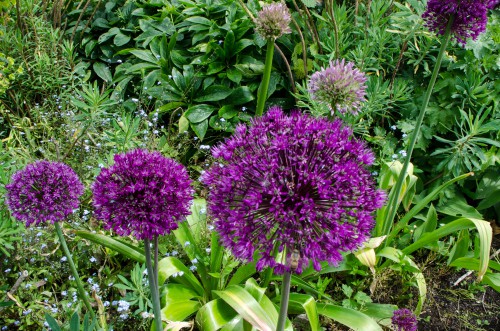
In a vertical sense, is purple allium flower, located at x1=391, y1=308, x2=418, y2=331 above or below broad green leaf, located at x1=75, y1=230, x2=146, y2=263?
above

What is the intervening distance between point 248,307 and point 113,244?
0.90m

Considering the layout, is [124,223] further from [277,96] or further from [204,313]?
[277,96]

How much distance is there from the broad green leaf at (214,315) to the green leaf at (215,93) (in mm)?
2420

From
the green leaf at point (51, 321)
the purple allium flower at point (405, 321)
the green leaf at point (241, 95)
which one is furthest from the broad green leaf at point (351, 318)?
the green leaf at point (241, 95)

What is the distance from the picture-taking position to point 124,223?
172 centimetres

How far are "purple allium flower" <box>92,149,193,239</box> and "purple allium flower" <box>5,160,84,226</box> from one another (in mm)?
456

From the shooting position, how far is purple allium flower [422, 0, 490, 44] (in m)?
2.41

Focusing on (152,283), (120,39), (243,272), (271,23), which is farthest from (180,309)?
A: (120,39)

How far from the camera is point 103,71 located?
5566 mm

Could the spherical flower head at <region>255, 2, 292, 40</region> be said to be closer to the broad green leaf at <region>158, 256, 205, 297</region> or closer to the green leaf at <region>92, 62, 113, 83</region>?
the broad green leaf at <region>158, 256, 205, 297</region>

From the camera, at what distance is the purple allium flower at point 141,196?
66.9 inches

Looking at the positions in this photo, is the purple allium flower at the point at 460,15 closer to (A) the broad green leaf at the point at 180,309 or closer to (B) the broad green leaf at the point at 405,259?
(B) the broad green leaf at the point at 405,259

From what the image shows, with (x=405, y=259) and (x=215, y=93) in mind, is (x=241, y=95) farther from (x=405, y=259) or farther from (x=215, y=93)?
(x=405, y=259)

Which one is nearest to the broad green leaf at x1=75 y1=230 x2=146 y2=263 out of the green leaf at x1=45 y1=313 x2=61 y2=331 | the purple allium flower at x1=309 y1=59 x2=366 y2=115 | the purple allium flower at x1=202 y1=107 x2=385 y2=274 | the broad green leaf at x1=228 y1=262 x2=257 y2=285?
the broad green leaf at x1=228 y1=262 x2=257 y2=285
